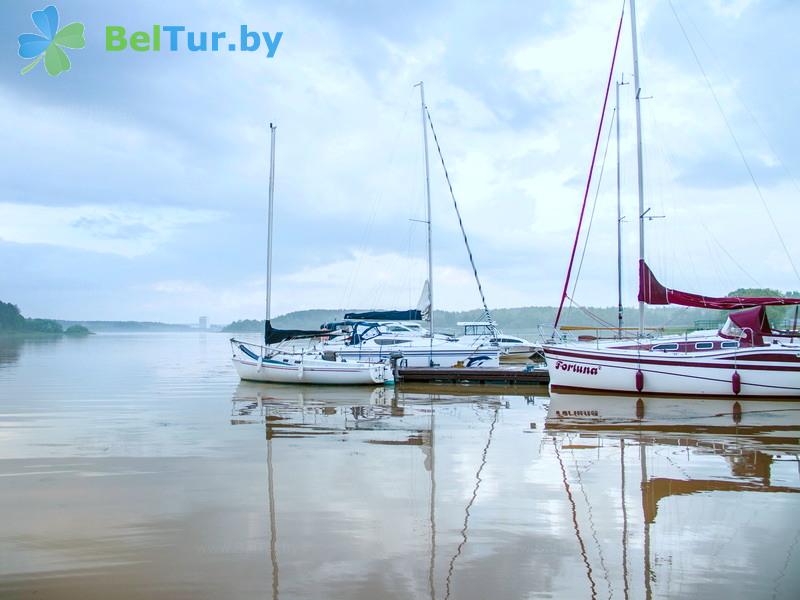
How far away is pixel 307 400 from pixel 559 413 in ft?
25.8

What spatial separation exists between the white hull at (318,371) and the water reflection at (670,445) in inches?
273

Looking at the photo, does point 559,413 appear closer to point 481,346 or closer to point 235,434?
point 235,434

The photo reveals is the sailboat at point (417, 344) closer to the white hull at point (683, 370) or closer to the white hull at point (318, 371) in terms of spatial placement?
the white hull at point (318, 371)

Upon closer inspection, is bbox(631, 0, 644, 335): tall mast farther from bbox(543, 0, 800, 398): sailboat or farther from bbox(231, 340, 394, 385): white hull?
bbox(231, 340, 394, 385): white hull

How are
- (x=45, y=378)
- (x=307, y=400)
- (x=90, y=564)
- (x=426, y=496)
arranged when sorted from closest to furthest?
(x=90, y=564), (x=426, y=496), (x=307, y=400), (x=45, y=378)

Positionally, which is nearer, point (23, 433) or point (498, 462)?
point (498, 462)

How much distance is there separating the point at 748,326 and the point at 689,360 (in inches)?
90.5

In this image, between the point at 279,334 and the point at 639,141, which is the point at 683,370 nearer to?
the point at 639,141

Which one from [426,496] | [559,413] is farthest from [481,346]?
[426,496]

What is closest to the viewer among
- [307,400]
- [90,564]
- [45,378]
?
[90,564]

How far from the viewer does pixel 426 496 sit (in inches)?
356

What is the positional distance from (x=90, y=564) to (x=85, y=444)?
24.2ft

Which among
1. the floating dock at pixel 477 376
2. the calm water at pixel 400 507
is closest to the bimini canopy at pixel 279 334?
the floating dock at pixel 477 376

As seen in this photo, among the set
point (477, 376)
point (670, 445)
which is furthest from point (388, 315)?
point (670, 445)
